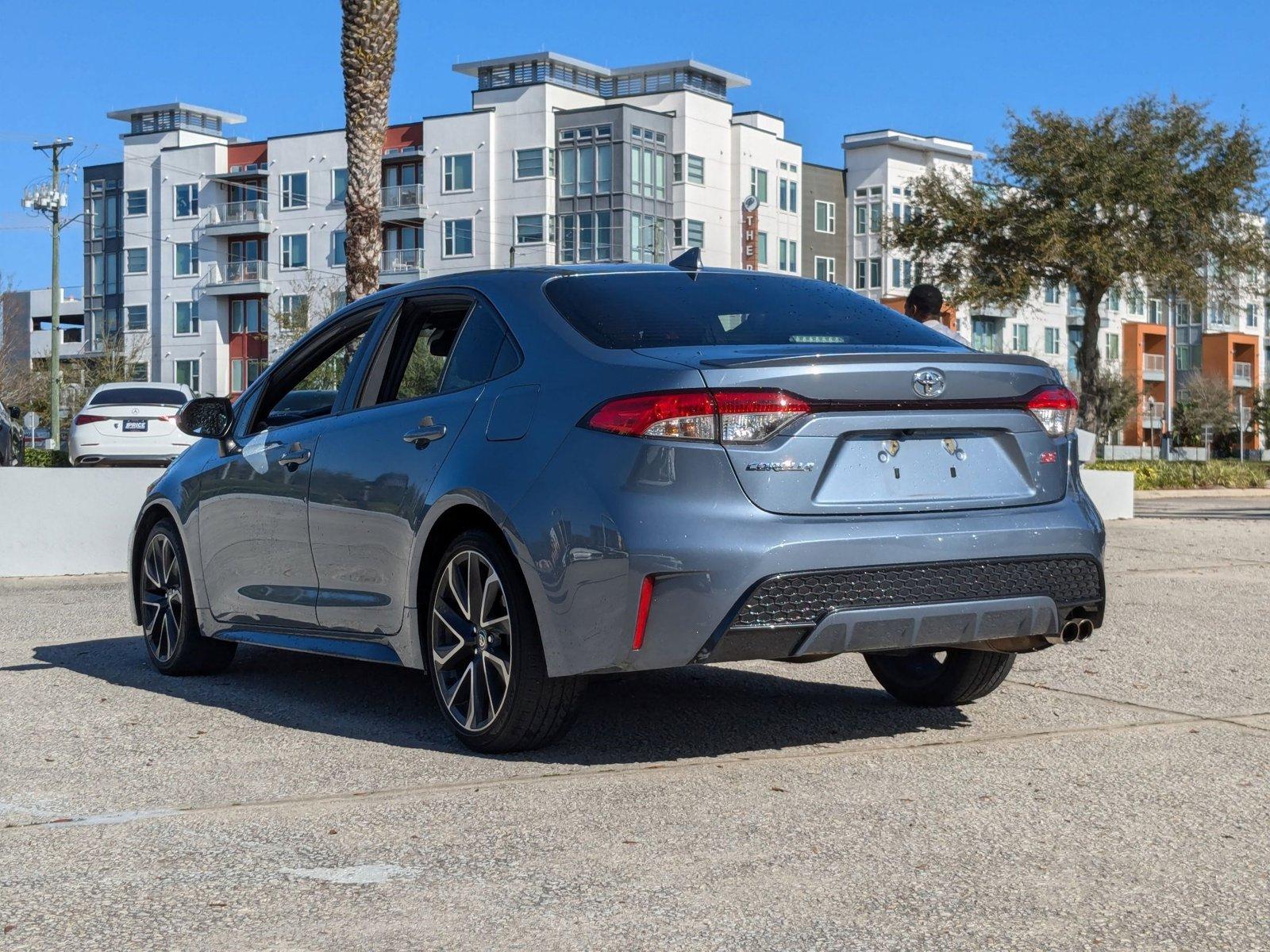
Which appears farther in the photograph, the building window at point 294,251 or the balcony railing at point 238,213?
the balcony railing at point 238,213

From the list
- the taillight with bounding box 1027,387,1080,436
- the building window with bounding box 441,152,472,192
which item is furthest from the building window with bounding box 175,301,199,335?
the taillight with bounding box 1027,387,1080,436

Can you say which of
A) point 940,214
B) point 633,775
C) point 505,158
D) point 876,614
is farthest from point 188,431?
point 505,158

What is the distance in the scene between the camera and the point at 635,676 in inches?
284

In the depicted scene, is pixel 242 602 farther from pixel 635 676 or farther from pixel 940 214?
pixel 940 214

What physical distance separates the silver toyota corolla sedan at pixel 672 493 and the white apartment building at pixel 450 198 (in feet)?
208

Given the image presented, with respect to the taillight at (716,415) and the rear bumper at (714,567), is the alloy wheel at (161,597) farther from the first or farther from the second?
the taillight at (716,415)

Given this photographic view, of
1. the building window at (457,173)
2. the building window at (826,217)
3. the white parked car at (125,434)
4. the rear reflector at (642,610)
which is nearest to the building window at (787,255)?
the building window at (826,217)

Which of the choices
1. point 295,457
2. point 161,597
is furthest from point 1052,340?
point 295,457

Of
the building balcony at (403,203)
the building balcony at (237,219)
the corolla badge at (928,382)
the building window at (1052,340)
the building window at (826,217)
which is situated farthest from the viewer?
the building window at (1052,340)

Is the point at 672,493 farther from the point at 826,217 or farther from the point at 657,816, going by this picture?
the point at 826,217

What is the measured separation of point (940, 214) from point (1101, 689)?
35351 millimetres

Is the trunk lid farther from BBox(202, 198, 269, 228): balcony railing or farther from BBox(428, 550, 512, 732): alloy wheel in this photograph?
BBox(202, 198, 269, 228): balcony railing

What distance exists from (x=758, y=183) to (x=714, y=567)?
75677mm

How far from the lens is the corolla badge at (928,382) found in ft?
16.7
